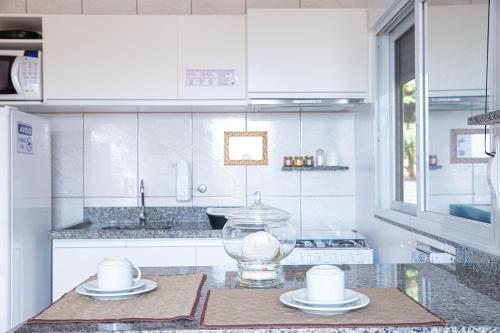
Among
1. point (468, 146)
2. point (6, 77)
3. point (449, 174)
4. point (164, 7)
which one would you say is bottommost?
point (449, 174)

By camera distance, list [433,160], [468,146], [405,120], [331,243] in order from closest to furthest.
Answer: [468,146], [433,160], [405,120], [331,243]

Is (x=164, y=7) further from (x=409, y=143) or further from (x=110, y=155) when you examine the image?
(x=409, y=143)

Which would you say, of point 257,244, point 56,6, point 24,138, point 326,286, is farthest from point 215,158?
point 326,286

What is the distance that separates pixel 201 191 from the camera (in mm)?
3588

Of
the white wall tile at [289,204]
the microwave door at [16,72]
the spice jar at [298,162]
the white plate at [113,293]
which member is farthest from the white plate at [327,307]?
the microwave door at [16,72]

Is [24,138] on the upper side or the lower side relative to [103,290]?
upper

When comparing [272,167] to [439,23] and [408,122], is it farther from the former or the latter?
[439,23]

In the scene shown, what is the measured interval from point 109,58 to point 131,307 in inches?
90.6

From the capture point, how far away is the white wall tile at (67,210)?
357 cm

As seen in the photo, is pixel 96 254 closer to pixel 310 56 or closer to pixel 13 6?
pixel 310 56

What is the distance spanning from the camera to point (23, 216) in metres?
2.86

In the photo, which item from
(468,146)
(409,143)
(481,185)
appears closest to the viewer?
Answer: (481,185)

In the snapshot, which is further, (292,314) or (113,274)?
(113,274)

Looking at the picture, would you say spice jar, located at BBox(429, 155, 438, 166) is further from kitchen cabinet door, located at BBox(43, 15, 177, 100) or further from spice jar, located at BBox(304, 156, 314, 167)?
kitchen cabinet door, located at BBox(43, 15, 177, 100)
